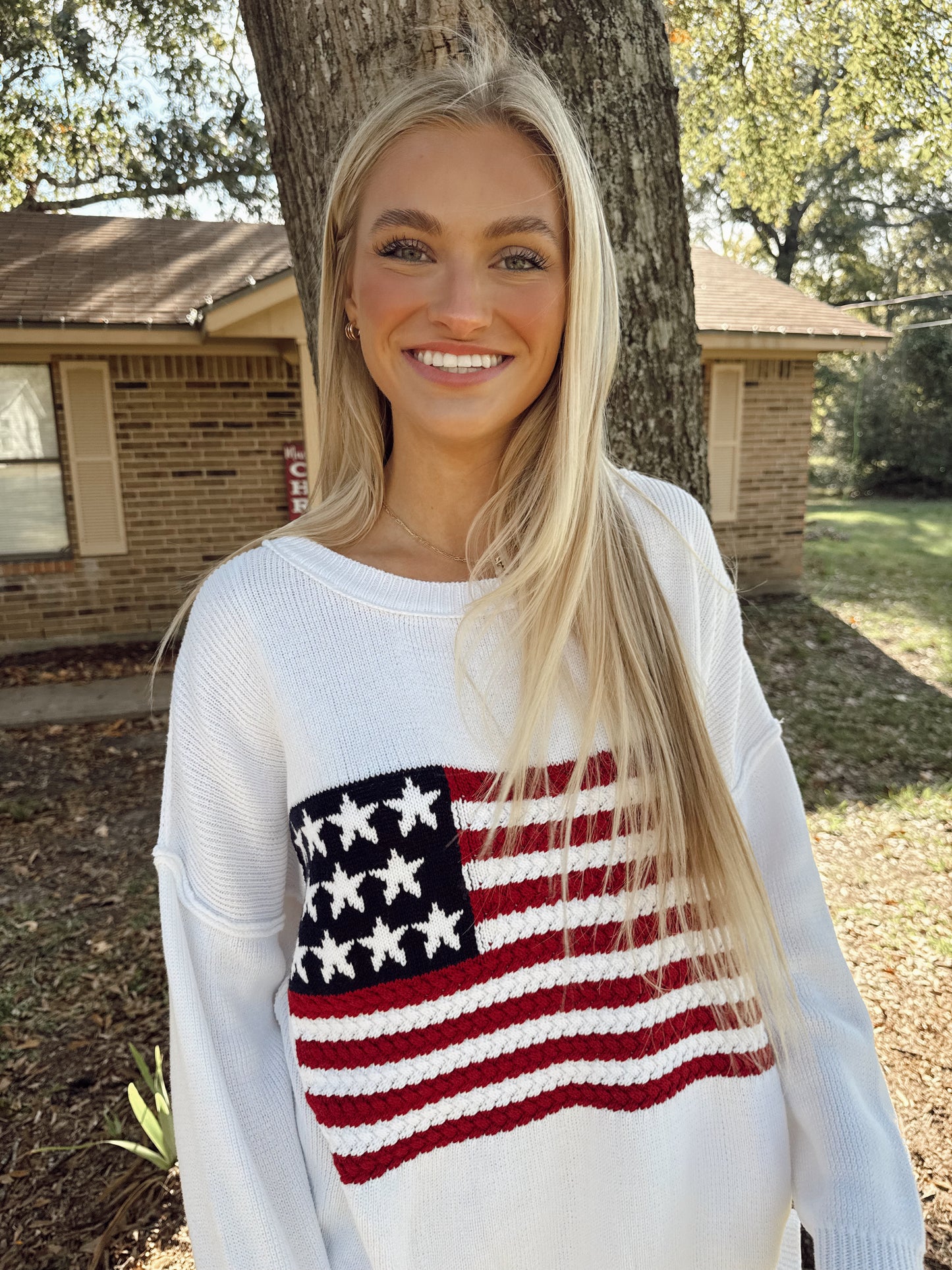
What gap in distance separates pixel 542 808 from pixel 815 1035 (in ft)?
1.82

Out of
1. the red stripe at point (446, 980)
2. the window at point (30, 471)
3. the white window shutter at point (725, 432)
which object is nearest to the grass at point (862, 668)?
the white window shutter at point (725, 432)

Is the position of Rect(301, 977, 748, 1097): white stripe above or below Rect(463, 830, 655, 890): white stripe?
below

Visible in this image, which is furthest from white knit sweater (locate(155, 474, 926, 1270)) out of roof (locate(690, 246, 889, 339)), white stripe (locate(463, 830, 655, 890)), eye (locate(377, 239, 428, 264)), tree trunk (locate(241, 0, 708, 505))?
roof (locate(690, 246, 889, 339))

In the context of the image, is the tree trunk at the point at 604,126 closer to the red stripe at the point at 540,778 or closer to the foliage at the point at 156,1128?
the red stripe at the point at 540,778

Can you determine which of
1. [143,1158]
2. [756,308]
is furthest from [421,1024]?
[756,308]

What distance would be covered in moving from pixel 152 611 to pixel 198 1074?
8369 mm

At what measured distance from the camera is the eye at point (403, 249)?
1336 millimetres

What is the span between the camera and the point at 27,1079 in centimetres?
312

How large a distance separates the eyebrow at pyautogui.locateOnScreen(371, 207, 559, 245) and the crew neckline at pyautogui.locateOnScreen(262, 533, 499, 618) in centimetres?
48

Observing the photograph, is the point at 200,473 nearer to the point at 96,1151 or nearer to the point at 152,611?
the point at 152,611

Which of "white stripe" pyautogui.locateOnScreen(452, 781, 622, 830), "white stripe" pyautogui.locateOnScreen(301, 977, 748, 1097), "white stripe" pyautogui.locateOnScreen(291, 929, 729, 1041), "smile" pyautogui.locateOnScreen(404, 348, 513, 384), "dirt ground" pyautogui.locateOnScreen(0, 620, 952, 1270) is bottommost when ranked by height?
"dirt ground" pyautogui.locateOnScreen(0, 620, 952, 1270)

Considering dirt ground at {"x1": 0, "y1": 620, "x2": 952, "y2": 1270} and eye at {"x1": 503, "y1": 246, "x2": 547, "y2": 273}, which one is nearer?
eye at {"x1": 503, "y1": 246, "x2": 547, "y2": 273}

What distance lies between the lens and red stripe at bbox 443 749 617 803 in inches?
48.7

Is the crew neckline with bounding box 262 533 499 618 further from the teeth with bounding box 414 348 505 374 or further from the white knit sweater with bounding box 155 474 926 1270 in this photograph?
the teeth with bounding box 414 348 505 374
